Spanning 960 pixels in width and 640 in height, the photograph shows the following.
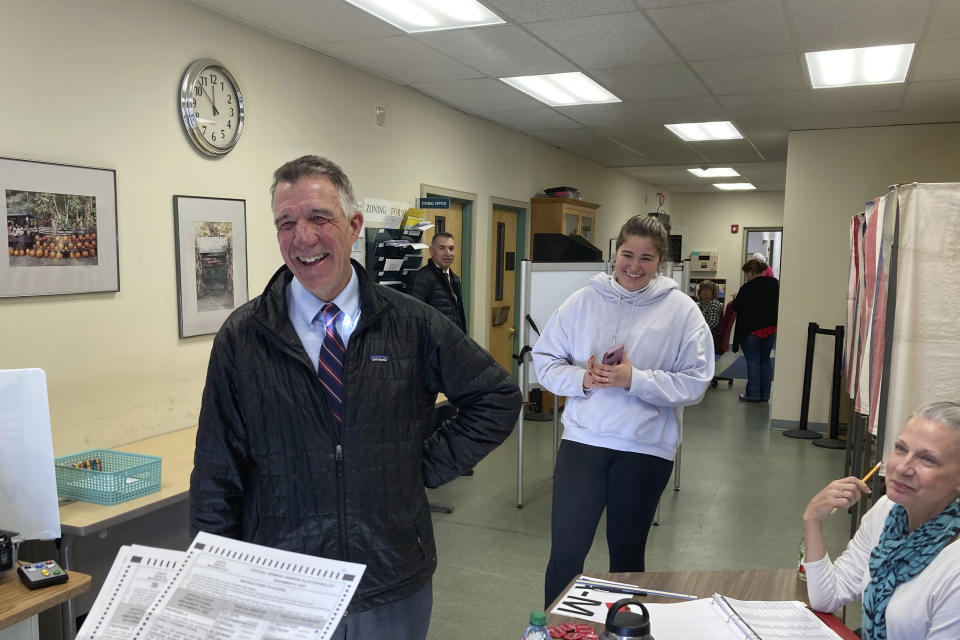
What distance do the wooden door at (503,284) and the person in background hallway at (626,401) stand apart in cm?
444

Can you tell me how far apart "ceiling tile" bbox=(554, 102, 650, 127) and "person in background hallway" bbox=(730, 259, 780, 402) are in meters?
2.40

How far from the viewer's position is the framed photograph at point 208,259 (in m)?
3.47

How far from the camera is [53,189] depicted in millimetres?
2822

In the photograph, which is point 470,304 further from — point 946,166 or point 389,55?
point 946,166

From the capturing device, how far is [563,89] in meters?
5.45

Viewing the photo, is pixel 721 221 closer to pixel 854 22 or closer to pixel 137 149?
pixel 854 22

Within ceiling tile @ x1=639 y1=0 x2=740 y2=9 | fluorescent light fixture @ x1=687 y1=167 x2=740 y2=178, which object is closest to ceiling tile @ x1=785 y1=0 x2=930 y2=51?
ceiling tile @ x1=639 y1=0 x2=740 y2=9

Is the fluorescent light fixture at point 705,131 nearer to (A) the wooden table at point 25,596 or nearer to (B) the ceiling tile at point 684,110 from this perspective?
(B) the ceiling tile at point 684,110

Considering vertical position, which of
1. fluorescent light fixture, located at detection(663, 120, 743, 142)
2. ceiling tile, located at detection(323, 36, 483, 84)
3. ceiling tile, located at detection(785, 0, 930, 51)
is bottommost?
ceiling tile, located at detection(323, 36, 483, 84)

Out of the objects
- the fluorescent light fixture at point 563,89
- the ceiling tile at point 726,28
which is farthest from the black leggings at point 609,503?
the fluorescent light fixture at point 563,89

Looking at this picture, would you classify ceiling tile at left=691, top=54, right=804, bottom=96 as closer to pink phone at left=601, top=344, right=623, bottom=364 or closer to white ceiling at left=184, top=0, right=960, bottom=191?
white ceiling at left=184, top=0, right=960, bottom=191

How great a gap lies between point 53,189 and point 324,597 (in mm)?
2606

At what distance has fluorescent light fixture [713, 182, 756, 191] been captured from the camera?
11898mm

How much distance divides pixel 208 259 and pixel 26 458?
2043 mm
